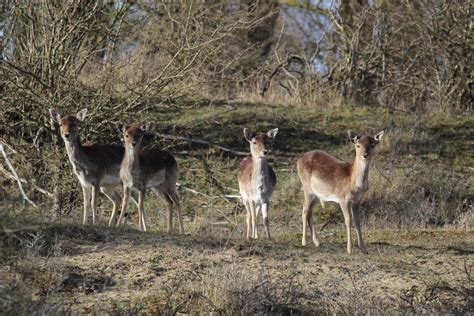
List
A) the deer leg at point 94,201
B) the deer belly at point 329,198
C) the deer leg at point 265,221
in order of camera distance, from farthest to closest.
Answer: the deer leg at point 94,201 → the deer leg at point 265,221 → the deer belly at point 329,198

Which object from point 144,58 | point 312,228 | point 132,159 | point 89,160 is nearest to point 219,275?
point 312,228

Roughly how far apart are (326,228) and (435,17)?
8.43 metres

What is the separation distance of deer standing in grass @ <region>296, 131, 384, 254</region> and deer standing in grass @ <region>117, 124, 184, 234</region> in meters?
1.99

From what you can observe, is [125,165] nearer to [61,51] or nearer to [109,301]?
[61,51]

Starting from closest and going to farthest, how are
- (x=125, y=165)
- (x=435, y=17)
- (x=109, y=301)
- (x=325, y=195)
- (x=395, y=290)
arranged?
(x=109, y=301) < (x=395, y=290) < (x=325, y=195) < (x=125, y=165) < (x=435, y=17)

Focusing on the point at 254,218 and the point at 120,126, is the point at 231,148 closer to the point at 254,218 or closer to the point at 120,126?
the point at 120,126

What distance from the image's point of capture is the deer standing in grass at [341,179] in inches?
496

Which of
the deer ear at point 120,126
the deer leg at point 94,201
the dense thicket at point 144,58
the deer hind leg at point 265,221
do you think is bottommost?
the deer hind leg at point 265,221

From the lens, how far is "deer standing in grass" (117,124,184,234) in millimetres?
13922

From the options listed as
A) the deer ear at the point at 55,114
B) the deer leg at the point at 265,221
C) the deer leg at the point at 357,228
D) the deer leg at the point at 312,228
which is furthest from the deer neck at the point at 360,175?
the deer ear at the point at 55,114

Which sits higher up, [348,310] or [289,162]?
[289,162]

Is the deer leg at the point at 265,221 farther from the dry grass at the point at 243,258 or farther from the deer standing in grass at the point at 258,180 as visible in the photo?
the dry grass at the point at 243,258

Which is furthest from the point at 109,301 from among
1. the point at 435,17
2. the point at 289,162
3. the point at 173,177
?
the point at 435,17

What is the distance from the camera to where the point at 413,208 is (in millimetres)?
16797
